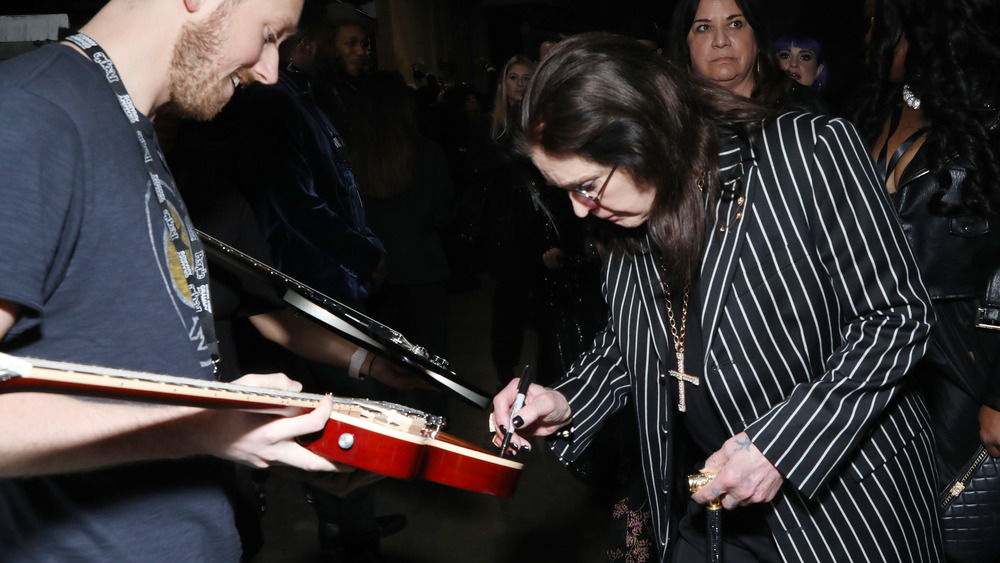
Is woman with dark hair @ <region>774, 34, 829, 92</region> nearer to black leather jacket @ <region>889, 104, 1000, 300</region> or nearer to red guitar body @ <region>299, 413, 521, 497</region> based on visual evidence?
black leather jacket @ <region>889, 104, 1000, 300</region>

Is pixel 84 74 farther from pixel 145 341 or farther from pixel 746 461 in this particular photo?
pixel 746 461

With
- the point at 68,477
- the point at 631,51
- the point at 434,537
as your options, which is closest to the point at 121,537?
the point at 68,477

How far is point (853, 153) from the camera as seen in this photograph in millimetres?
1581

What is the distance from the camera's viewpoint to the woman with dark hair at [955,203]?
2.34 meters

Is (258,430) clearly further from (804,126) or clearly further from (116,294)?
(804,126)

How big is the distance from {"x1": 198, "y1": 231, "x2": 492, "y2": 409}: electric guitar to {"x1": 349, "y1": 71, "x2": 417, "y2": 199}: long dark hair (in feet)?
8.34

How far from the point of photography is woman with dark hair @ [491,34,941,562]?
1.56 meters

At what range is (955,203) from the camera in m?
2.39

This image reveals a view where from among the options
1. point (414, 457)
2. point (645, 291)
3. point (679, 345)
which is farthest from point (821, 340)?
point (414, 457)

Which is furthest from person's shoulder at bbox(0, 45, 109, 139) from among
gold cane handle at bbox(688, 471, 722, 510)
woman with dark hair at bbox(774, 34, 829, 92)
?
woman with dark hair at bbox(774, 34, 829, 92)

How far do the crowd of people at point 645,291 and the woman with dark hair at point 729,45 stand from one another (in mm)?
44

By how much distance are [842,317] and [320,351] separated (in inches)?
54.5

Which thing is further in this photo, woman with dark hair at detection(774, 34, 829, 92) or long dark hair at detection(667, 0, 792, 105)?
woman with dark hair at detection(774, 34, 829, 92)

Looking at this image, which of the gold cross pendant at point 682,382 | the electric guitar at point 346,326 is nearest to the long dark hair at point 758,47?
the gold cross pendant at point 682,382
